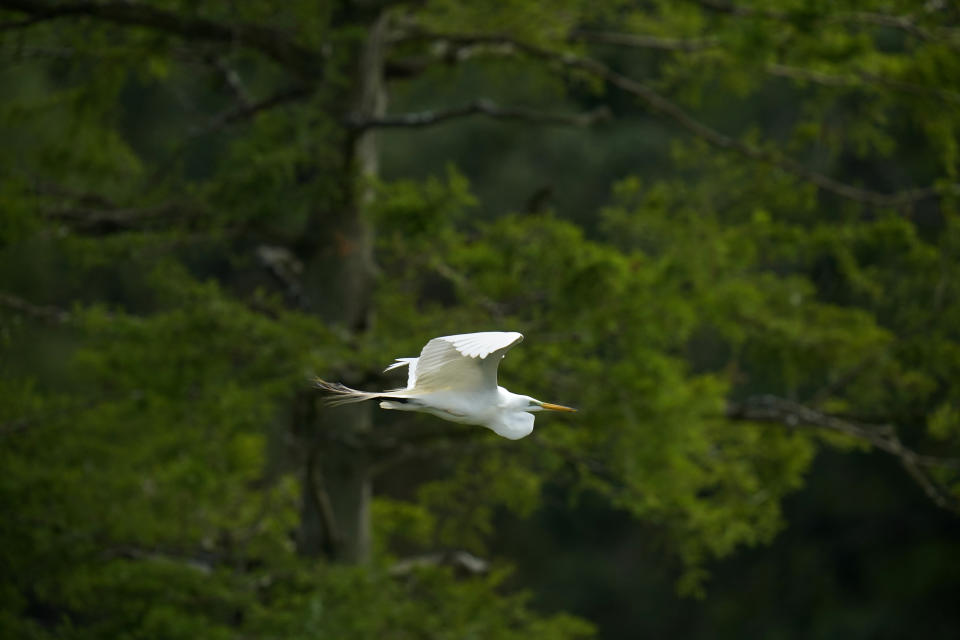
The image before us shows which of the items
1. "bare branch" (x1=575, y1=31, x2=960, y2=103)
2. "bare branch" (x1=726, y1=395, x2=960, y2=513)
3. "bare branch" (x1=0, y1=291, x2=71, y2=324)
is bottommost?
"bare branch" (x1=726, y1=395, x2=960, y2=513)

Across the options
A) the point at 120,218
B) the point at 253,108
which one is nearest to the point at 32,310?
the point at 120,218

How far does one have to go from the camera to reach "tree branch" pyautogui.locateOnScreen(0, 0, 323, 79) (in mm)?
6438

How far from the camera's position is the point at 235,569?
6.59 meters

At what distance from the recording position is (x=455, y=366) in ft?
12.2

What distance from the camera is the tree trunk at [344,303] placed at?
7109mm

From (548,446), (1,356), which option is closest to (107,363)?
(1,356)

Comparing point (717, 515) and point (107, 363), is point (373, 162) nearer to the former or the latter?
point (107, 363)

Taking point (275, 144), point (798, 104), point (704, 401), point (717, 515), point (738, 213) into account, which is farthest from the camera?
point (798, 104)

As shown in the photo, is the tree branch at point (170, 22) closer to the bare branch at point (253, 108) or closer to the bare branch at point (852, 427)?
the bare branch at point (253, 108)

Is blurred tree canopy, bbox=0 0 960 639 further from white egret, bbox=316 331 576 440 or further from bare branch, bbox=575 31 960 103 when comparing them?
white egret, bbox=316 331 576 440

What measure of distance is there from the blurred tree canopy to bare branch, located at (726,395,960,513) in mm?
27

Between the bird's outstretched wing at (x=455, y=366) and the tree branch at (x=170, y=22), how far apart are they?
3358mm

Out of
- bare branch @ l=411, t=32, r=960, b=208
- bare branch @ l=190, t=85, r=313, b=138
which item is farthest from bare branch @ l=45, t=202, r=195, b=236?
bare branch @ l=411, t=32, r=960, b=208

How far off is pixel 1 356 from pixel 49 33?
179cm
